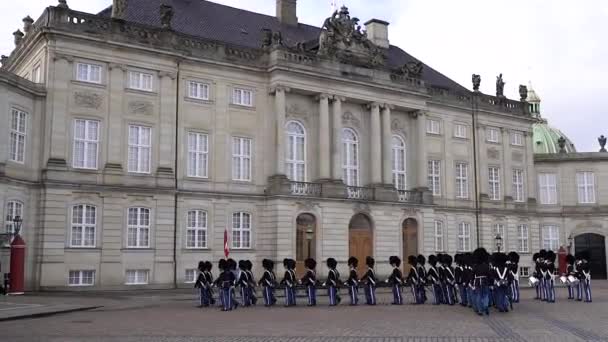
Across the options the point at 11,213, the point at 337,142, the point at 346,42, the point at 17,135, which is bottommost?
the point at 11,213

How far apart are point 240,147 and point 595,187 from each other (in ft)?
98.3

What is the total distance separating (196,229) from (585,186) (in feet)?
106

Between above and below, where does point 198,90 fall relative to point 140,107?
above

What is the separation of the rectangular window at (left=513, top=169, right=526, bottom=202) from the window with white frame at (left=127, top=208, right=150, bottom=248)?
94.9 feet

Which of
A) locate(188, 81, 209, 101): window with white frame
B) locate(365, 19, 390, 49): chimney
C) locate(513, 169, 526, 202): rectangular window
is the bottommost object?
locate(513, 169, 526, 202): rectangular window

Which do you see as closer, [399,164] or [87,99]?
[87,99]

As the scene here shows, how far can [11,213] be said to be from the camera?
3203 centimetres

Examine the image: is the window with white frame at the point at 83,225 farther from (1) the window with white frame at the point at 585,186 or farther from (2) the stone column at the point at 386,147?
(1) the window with white frame at the point at 585,186

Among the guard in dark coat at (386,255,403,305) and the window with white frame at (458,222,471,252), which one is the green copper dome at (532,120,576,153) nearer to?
the window with white frame at (458,222,471,252)

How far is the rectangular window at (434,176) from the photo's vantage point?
48281 mm

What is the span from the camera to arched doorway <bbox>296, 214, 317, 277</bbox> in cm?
4009

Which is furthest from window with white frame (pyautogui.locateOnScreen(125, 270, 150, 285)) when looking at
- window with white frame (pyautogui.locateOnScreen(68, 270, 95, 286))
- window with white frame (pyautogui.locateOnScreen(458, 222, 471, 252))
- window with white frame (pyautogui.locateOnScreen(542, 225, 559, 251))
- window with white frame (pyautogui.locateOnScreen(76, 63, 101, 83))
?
window with white frame (pyautogui.locateOnScreen(542, 225, 559, 251))

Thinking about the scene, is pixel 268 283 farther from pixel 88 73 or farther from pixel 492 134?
pixel 492 134

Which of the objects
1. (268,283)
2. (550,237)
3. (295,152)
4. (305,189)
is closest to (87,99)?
(295,152)
